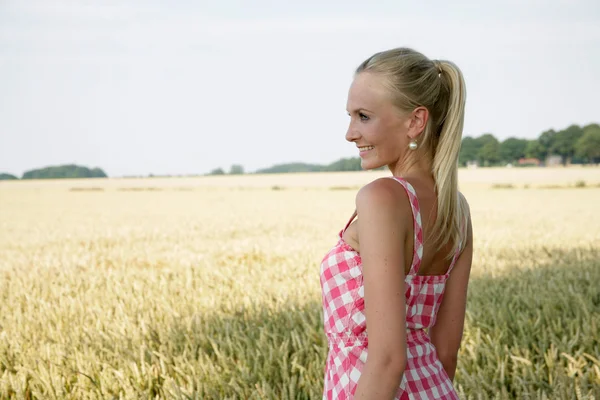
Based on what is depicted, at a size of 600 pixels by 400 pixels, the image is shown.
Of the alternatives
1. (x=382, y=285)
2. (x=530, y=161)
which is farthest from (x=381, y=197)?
(x=530, y=161)

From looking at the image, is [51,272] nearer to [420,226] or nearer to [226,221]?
[420,226]

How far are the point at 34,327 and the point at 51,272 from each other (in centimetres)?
297

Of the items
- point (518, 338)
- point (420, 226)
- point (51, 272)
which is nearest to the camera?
point (420, 226)

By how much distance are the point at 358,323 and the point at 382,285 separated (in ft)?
0.82

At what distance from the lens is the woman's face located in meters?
1.77

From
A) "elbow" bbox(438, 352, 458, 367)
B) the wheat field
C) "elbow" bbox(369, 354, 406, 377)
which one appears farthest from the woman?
the wheat field

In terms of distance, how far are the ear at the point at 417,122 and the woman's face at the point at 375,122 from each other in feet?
0.04

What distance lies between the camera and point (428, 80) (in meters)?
1.80

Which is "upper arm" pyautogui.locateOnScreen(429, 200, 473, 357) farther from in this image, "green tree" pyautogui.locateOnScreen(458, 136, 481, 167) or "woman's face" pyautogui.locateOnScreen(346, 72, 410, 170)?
"green tree" pyautogui.locateOnScreen(458, 136, 481, 167)

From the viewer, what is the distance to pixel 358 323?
68.4 inches

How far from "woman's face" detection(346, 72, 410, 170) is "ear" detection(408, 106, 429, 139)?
12 millimetres

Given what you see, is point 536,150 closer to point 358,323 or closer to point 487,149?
point 487,149

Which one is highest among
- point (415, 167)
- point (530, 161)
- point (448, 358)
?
point (530, 161)

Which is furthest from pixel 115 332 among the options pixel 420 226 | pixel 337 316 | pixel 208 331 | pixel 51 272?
pixel 51 272
